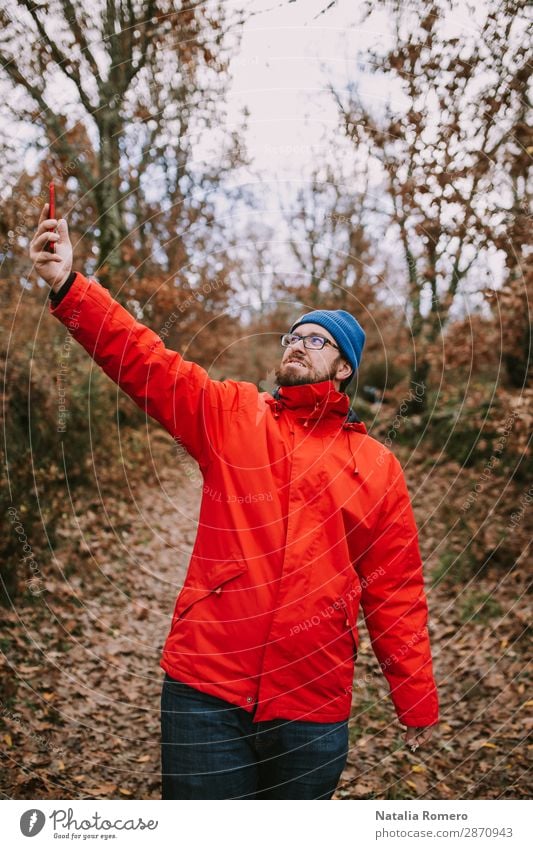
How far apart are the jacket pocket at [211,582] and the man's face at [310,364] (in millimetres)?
872

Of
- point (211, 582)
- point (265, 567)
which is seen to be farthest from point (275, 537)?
point (211, 582)

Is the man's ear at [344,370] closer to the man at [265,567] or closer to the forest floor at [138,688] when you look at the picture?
the man at [265,567]

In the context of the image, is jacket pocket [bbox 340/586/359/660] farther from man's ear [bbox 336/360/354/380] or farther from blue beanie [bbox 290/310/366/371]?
blue beanie [bbox 290/310/366/371]

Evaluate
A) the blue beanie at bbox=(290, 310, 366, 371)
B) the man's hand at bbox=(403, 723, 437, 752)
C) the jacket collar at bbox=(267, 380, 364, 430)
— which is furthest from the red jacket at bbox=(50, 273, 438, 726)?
the blue beanie at bbox=(290, 310, 366, 371)

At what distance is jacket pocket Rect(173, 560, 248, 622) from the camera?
8.52 feet

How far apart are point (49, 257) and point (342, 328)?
4.57ft

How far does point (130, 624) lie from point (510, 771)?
3.87m

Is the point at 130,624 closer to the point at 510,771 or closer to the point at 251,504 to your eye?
the point at 510,771

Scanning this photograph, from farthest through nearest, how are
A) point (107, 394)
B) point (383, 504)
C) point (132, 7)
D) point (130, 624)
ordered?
point (107, 394) → point (130, 624) → point (132, 7) → point (383, 504)

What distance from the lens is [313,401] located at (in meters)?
2.87

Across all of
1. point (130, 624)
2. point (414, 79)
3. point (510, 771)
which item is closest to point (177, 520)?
point (130, 624)

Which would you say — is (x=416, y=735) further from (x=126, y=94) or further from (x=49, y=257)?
(x=126, y=94)

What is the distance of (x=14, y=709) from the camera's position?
471 centimetres

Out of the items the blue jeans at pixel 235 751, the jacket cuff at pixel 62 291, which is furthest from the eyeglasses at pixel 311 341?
the blue jeans at pixel 235 751
